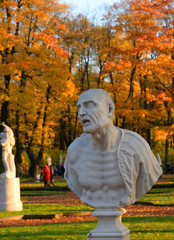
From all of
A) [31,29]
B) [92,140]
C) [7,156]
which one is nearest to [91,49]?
[31,29]

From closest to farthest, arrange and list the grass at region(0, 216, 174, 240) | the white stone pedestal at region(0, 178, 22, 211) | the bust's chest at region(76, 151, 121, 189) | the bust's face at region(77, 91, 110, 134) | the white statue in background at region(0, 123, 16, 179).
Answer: the bust's face at region(77, 91, 110, 134) < the bust's chest at region(76, 151, 121, 189) < the grass at region(0, 216, 174, 240) < the white stone pedestal at region(0, 178, 22, 211) < the white statue in background at region(0, 123, 16, 179)

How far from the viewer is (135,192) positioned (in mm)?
5289

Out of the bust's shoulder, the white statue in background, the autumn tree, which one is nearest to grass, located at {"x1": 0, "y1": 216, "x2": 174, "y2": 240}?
the white statue in background

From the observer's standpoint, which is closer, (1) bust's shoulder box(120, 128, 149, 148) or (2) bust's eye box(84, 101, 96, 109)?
(2) bust's eye box(84, 101, 96, 109)

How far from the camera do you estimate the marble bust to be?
5.05m

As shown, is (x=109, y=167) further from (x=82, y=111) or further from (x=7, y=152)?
(x=7, y=152)

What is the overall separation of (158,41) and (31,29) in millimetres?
12671

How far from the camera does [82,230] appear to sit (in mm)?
11602

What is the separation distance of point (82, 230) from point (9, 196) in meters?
5.91

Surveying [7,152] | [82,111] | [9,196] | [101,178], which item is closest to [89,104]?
[82,111]

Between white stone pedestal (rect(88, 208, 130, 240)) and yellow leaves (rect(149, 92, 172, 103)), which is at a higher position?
yellow leaves (rect(149, 92, 172, 103))

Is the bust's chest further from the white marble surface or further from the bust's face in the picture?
the bust's face

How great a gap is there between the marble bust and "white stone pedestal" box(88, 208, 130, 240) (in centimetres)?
7

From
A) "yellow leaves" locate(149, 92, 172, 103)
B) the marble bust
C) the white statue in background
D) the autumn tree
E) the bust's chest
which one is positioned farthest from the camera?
the autumn tree
